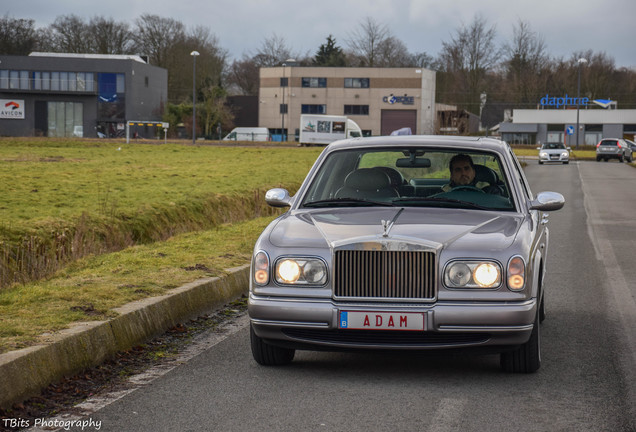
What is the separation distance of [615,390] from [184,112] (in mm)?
95961

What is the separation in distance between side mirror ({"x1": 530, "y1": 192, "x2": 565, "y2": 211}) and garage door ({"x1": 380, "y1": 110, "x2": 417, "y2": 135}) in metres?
103

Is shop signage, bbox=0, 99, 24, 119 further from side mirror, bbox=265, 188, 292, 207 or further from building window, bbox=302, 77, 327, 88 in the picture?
side mirror, bbox=265, 188, 292, 207

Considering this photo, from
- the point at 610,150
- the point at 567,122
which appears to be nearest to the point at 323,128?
the point at 610,150

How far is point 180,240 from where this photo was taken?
12898mm

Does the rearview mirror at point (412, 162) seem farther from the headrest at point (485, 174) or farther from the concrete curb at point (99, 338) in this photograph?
the concrete curb at point (99, 338)

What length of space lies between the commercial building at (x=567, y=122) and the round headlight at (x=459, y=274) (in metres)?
102

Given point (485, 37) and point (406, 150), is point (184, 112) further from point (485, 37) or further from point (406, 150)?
point (406, 150)

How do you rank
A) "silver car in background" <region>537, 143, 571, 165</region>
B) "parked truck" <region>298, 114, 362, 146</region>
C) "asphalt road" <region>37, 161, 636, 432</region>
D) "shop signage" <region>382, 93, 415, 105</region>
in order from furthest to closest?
"shop signage" <region>382, 93, 415, 105</region> → "parked truck" <region>298, 114, 362, 146</region> → "silver car in background" <region>537, 143, 571, 165</region> → "asphalt road" <region>37, 161, 636, 432</region>

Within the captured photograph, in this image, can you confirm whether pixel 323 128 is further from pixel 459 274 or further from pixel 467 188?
pixel 459 274

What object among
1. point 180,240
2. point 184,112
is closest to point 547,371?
point 180,240

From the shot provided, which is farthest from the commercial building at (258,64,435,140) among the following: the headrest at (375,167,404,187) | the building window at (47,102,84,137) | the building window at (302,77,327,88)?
the headrest at (375,167,404,187)

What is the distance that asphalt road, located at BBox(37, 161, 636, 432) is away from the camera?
16.0 ft

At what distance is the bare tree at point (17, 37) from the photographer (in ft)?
352

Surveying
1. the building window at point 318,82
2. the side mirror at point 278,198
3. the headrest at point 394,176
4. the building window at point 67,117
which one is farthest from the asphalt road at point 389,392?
the building window at point 318,82
